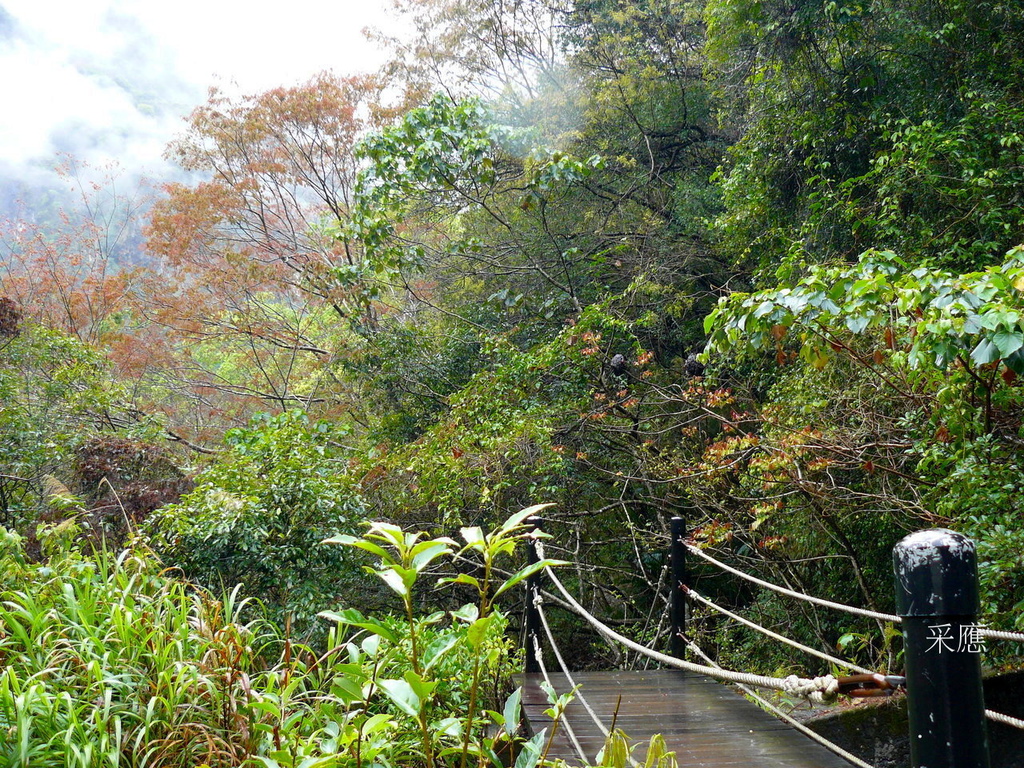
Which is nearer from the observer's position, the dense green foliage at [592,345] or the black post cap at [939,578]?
the black post cap at [939,578]

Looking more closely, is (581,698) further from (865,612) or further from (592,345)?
(592,345)

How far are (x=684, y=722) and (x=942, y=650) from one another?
7.90ft

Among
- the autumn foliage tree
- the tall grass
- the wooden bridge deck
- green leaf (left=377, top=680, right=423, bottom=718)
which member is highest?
the autumn foliage tree

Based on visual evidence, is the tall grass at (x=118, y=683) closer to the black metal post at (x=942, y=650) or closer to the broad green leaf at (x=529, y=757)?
the broad green leaf at (x=529, y=757)

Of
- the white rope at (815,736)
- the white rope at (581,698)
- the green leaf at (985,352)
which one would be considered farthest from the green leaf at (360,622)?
the green leaf at (985,352)

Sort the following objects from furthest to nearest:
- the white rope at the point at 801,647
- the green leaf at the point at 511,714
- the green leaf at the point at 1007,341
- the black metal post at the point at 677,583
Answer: the black metal post at the point at 677,583 < the green leaf at the point at 1007,341 < the green leaf at the point at 511,714 < the white rope at the point at 801,647

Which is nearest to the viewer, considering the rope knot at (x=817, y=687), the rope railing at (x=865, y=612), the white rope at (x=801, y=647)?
the rope knot at (x=817, y=687)

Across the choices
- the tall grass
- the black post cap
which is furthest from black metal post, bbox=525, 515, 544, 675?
the black post cap

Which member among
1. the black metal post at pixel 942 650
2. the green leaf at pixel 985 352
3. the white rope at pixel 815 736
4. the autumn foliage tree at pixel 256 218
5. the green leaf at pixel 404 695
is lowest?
the white rope at pixel 815 736

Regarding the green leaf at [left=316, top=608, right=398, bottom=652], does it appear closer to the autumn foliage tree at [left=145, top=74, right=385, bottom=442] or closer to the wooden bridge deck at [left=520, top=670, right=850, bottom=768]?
the wooden bridge deck at [left=520, top=670, right=850, bottom=768]

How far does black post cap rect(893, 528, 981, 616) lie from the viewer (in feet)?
3.39

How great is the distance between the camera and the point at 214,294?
12984 millimetres

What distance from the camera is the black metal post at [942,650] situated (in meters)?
0.98

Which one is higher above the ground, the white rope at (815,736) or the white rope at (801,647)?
the white rope at (801,647)
